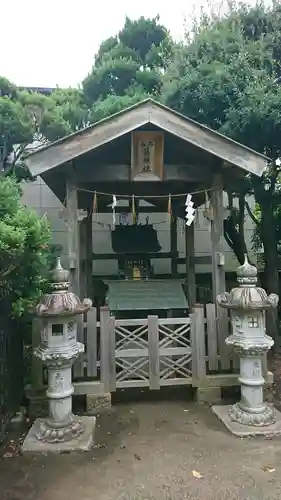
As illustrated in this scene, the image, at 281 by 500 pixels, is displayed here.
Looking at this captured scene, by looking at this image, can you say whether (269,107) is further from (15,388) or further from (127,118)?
(15,388)

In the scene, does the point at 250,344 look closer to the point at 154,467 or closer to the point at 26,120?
the point at 154,467

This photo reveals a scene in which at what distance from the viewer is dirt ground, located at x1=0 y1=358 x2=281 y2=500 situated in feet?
12.4

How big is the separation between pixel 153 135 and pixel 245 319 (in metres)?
3.33

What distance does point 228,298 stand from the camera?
18.9 feet

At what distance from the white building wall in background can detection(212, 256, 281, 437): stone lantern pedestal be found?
543cm

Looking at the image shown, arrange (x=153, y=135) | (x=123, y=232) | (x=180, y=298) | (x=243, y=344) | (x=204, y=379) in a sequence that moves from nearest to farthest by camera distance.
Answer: (x=243, y=344), (x=204, y=379), (x=153, y=135), (x=180, y=298), (x=123, y=232)

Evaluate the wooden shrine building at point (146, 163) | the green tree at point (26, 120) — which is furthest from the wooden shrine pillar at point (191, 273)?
the green tree at point (26, 120)

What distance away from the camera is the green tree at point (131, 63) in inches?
416

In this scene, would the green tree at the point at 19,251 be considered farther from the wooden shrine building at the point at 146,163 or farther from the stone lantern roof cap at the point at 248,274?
the stone lantern roof cap at the point at 248,274

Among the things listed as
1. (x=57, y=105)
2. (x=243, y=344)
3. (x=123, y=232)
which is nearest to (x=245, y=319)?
(x=243, y=344)

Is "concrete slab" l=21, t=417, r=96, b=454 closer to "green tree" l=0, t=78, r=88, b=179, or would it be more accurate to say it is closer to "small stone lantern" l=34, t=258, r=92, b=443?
"small stone lantern" l=34, t=258, r=92, b=443

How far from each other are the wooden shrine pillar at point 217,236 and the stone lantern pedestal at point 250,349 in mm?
1247

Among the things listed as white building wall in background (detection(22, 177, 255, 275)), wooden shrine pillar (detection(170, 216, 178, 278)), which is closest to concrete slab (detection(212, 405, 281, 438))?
wooden shrine pillar (detection(170, 216, 178, 278))

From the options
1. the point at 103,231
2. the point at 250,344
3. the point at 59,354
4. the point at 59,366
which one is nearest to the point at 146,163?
the point at 250,344
